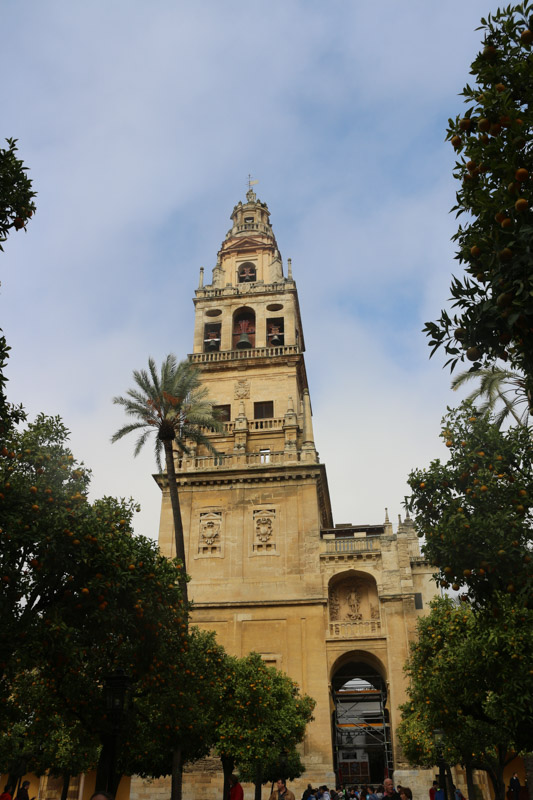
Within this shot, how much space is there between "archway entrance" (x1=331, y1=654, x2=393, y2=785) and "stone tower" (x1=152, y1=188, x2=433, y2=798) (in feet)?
0.38

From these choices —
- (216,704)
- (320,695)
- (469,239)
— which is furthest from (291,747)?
(469,239)

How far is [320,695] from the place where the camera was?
99.1 ft

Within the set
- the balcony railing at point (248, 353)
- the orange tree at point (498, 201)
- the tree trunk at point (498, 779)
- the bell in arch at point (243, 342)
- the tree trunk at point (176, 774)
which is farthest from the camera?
the bell in arch at point (243, 342)

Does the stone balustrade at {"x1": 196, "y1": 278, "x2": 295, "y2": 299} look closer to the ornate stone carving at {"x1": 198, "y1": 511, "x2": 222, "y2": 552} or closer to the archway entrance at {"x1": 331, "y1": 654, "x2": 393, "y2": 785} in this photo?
the ornate stone carving at {"x1": 198, "y1": 511, "x2": 222, "y2": 552}

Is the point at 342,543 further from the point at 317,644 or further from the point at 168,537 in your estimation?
the point at 168,537

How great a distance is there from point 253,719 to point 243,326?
26.0 metres

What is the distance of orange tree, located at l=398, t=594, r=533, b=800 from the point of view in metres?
12.5

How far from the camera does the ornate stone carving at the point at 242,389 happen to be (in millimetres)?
39281

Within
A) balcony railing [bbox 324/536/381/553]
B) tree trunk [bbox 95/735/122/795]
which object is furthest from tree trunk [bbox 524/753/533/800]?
tree trunk [bbox 95/735/122/795]

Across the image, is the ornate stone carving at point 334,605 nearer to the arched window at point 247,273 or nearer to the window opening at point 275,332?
the window opening at point 275,332

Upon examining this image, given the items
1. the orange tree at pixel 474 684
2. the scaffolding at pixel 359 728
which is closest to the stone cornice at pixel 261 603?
the scaffolding at pixel 359 728

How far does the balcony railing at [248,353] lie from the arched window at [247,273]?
7.02 m

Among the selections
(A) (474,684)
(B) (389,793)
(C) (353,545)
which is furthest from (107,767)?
(C) (353,545)

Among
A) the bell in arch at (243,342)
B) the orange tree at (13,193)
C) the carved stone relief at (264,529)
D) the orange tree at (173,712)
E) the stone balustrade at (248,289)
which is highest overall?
the stone balustrade at (248,289)
